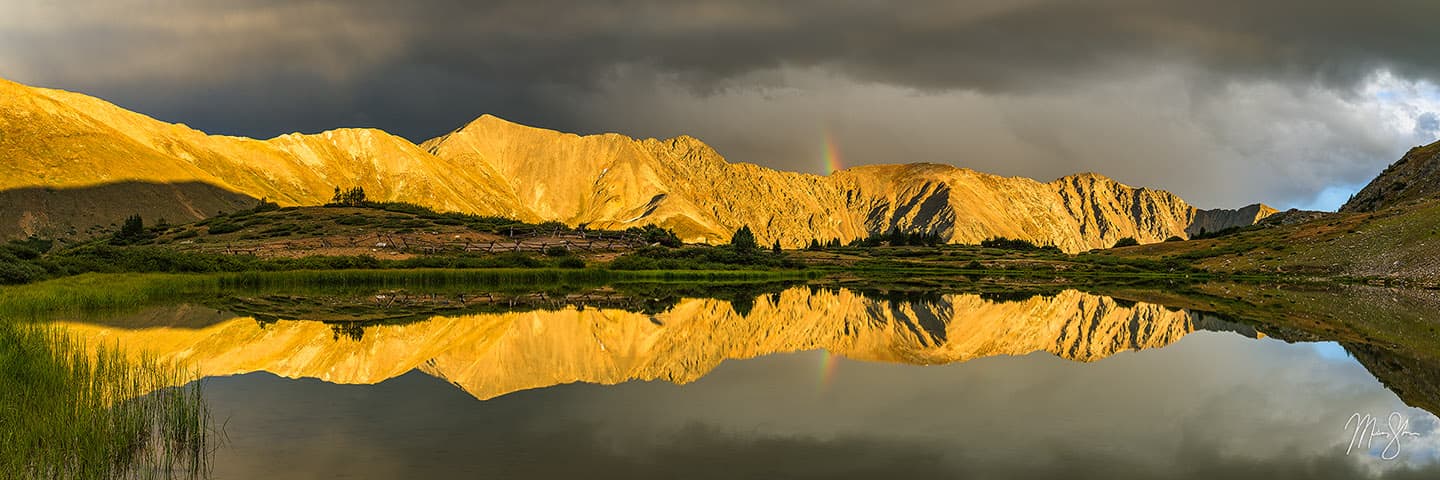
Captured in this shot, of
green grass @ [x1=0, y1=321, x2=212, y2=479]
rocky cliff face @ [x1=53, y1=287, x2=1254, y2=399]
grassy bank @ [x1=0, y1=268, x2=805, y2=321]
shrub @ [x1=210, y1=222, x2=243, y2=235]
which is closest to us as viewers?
green grass @ [x1=0, y1=321, x2=212, y2=479]

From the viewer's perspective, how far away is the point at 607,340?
28297mm

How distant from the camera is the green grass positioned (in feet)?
34.9

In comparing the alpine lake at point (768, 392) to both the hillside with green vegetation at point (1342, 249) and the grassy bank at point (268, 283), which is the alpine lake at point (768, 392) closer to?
the grassy bank at point (268, 283)

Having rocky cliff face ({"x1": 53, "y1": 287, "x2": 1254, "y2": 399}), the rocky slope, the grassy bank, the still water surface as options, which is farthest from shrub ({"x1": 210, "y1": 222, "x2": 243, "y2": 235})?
the rocky slope

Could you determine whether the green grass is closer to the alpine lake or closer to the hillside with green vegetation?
the alpine lake

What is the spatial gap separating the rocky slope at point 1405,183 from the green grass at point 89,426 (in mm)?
131695

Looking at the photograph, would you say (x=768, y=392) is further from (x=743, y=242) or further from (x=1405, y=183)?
(x=1405, y=183)

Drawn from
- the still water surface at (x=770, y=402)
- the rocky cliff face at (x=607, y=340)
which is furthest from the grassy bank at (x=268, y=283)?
the still water surface at (x=770, y=402)

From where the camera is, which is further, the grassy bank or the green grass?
the grassy bank

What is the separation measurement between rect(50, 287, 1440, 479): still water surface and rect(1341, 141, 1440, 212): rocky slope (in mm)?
110166

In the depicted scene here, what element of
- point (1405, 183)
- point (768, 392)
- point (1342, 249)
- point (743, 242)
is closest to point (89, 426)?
point (768, 392)

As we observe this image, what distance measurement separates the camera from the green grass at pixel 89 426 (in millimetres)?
10633

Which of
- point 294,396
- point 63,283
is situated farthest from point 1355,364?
point 63,283

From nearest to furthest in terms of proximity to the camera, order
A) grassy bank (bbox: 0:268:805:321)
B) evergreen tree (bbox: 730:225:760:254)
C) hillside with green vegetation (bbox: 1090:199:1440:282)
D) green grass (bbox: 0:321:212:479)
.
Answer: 1. green grass (bbox: 0:321:212:479)
2. grassy bank (bbox: 0:268:805:321)
3. hillside with green vegetation (bbox: 1090:199:1440:282)
4. evergreen tree (bbox: 730:225:760:254)
